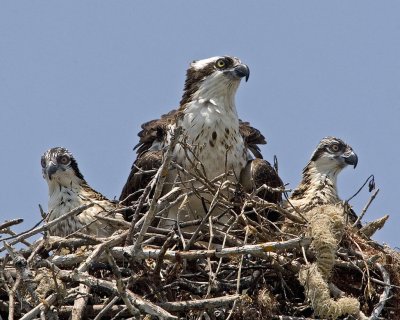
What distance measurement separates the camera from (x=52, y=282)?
8672 millimetres

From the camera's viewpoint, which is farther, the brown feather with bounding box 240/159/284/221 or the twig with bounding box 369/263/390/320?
the brown feather with bounding box 240/159/284/221

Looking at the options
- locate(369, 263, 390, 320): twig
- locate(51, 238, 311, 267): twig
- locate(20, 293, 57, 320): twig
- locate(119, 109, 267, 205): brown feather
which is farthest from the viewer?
locate(119, 109, 267, 205): brown feather

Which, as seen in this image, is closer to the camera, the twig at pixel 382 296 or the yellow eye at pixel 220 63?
the twig at pixel 382 296

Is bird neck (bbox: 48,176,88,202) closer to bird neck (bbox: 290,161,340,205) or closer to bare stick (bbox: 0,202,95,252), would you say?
bird neck (bbox: 290,161,340,205)

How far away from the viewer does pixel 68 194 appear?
1182 cm

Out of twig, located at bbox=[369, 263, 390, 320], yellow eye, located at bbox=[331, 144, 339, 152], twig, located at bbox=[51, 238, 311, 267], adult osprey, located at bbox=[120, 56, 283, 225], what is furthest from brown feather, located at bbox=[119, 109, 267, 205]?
twig, located at bbox=[369, 263, 390, 320]

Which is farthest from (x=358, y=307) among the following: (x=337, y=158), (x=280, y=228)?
(x=337, y=158)

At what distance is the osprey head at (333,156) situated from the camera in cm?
1243

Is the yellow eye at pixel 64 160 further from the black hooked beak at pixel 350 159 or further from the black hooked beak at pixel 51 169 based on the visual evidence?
the black hooked beak at pixel 350 159

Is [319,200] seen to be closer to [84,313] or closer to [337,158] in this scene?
[337,158]

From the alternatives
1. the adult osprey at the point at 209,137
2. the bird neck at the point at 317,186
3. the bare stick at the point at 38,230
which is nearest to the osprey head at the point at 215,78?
the adult osprey at the point at 209,137

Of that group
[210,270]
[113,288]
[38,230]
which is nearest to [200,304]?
[210,270]

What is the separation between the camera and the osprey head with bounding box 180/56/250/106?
11609 mm

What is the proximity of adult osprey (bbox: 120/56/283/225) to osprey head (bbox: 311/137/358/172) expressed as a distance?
932 millimetres
